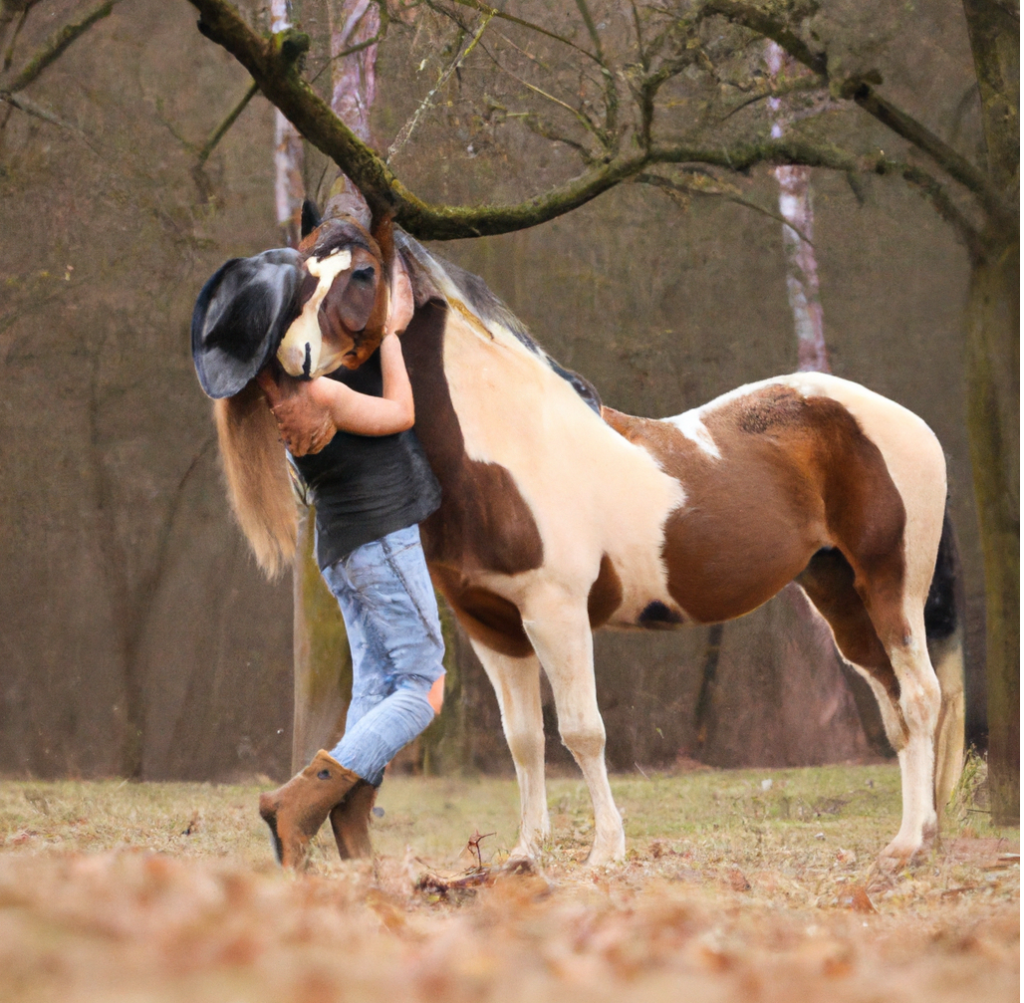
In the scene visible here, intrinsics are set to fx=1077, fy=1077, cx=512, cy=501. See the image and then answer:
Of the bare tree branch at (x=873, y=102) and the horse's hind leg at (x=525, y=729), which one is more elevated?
the bare tree branch at (x=873, y=102)

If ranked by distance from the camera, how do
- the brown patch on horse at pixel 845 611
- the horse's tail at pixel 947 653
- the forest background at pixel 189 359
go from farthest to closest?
the forest background at pixel 189 359, the brown patch on horse at pixel 845 611, the horse's tail at pixel 947 653

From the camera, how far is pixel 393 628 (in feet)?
10.4

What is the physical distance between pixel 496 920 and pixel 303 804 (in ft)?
2.55

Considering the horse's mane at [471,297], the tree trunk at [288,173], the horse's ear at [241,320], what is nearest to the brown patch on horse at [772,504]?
the horse's mane at [471,297]

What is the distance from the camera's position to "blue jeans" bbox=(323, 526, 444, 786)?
313 centimetres

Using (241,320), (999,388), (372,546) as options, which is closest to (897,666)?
(999,388)

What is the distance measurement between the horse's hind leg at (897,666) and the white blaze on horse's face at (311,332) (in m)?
2.21

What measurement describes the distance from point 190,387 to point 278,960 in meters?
7.46

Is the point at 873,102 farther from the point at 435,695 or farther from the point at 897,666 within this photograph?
the point at 435,695

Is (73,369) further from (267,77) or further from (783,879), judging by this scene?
(783,879)

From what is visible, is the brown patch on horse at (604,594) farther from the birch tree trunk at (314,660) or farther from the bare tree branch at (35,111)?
the bare tree branch at (35,111)

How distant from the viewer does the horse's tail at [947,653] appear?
160 inches

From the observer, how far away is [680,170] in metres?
6.42

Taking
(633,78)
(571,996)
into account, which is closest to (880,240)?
(633,78)
